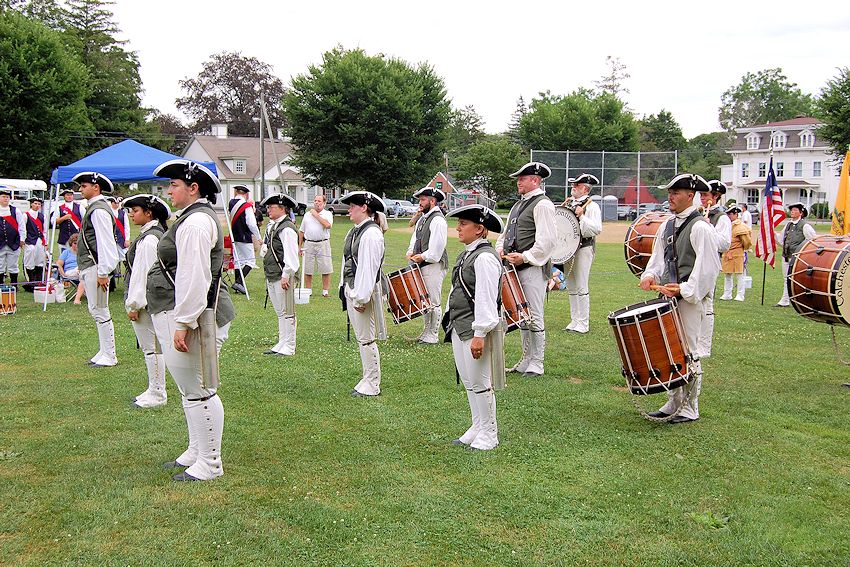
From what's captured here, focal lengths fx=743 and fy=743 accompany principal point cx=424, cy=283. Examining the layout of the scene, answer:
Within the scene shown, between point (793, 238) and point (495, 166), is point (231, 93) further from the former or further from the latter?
A: point (793, 238)

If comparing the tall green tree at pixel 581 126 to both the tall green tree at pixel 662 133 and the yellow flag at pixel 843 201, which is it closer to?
the tall green tree at pixel 662 133

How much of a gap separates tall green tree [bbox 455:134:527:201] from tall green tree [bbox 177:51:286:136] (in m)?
27.9

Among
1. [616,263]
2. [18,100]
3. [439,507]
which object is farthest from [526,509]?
[18,100]

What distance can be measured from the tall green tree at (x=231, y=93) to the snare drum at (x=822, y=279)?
72.0 m

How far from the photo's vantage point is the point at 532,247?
8594 mm

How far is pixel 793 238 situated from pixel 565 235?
17.0 feet

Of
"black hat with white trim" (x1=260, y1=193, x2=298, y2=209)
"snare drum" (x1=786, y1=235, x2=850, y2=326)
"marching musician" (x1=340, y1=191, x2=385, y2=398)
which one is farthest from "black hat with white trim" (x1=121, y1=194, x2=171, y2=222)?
"snare drum" (x1=786, y1=235, x2=850, y2=326)

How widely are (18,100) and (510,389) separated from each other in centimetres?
3777

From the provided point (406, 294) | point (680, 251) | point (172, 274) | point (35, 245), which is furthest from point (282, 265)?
point (35, 245)

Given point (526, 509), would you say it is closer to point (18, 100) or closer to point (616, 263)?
point (616, 263)

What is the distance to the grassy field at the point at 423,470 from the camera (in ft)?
15.2

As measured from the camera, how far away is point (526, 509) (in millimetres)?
5160

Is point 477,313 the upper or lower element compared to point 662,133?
lower

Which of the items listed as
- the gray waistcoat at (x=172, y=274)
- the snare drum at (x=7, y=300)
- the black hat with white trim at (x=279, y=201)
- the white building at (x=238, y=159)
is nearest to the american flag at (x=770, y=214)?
the black hat with white trim at (x=279, y=201)
